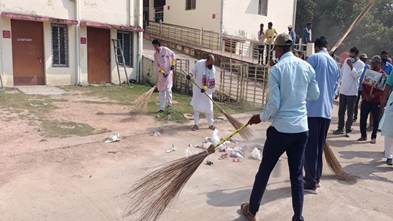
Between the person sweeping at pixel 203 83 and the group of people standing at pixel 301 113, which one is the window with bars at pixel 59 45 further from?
the group of people standing at pixel 301 113

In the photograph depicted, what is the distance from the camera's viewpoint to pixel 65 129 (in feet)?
24.3

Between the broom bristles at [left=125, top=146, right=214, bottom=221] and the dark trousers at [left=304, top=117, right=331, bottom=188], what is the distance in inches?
53.8

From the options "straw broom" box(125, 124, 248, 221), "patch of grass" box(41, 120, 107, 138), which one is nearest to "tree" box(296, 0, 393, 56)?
"patch of grass" box(41, 120, 107, 138)

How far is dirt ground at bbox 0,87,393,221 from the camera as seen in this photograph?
4160 mm

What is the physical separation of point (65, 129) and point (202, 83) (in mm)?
2738

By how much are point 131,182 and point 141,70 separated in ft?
36.4

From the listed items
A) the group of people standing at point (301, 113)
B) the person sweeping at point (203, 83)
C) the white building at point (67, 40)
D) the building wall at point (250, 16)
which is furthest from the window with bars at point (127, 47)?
the group of people standing at point (301, 113)

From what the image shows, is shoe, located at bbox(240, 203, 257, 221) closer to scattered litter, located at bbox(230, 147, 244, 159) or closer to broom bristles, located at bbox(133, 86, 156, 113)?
scattered litter, located at bbox(230, 147, 244, 159)

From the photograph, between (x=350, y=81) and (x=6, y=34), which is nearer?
(x=350, y=81)

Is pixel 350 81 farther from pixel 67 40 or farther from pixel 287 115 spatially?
pixel 67 40

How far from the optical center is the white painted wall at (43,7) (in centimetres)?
1259

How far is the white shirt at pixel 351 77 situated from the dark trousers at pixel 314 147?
3.39 meters

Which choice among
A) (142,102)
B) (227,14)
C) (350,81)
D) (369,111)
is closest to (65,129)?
(142,102)

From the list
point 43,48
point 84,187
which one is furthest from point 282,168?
point 43,48
